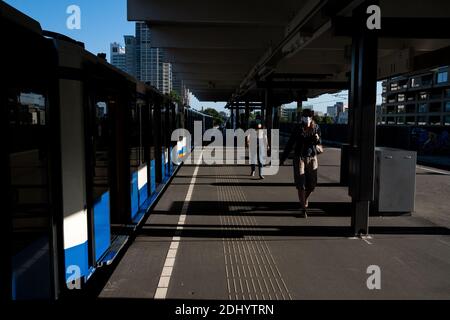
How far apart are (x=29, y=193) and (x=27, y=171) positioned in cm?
20

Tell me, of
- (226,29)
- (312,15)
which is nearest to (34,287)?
(312,15)

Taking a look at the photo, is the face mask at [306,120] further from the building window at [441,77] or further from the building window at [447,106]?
the building window at [447,106]

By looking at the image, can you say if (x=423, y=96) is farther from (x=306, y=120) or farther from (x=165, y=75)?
(x=306, y=120)

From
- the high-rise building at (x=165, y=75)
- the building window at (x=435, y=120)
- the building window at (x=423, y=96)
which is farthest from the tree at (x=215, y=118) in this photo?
the building window at (x=423, y=96)

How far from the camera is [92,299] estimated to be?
5.01m

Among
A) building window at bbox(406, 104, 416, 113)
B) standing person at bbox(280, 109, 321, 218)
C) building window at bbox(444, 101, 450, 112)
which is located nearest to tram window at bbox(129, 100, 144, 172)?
standing person at bbox(280, 109, 321, 218)

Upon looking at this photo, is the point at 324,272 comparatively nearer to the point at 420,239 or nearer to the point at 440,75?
the point at 420,239

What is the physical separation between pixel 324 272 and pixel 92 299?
9.19 feet

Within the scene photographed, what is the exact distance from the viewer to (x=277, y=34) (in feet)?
50.6

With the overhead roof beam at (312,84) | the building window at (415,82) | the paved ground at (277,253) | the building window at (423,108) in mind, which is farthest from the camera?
the building window at (415,82)

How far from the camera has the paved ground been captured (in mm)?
5355

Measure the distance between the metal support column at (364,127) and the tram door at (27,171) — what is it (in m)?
5.12

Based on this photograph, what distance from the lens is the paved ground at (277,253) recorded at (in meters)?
5.36

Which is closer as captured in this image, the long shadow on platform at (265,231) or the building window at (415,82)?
the long shadow on platform at (265,231)
